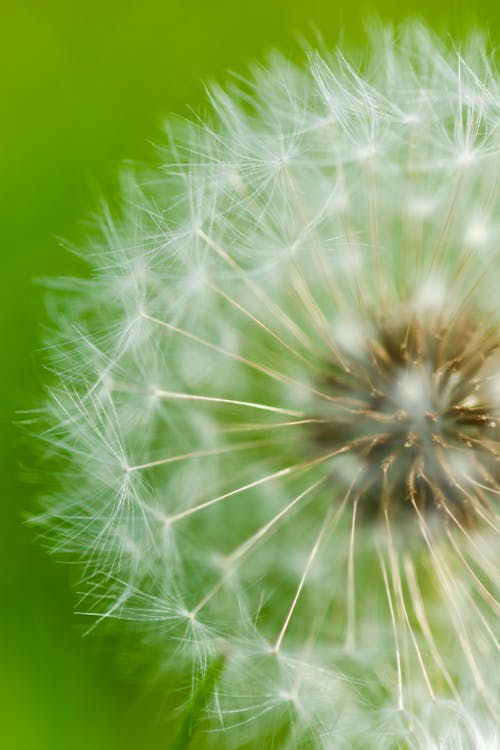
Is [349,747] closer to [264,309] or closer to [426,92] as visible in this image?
[264,309]

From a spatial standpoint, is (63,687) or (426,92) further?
(63,687)

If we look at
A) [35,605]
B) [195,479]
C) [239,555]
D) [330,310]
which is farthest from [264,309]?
[35,605]

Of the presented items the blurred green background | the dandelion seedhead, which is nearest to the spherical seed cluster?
the dandelion seedhead

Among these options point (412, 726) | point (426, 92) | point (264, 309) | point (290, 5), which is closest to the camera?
point (412, 726)

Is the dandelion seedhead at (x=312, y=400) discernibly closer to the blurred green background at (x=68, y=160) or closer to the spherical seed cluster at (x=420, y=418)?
the spherical seed cluster at (x=420, y=418)

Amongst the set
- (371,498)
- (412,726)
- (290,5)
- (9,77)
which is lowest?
(412,726)

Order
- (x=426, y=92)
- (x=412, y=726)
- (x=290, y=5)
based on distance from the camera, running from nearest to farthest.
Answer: (x=412, y=726) < (x=426, y=92) < (x=290, y=5)
